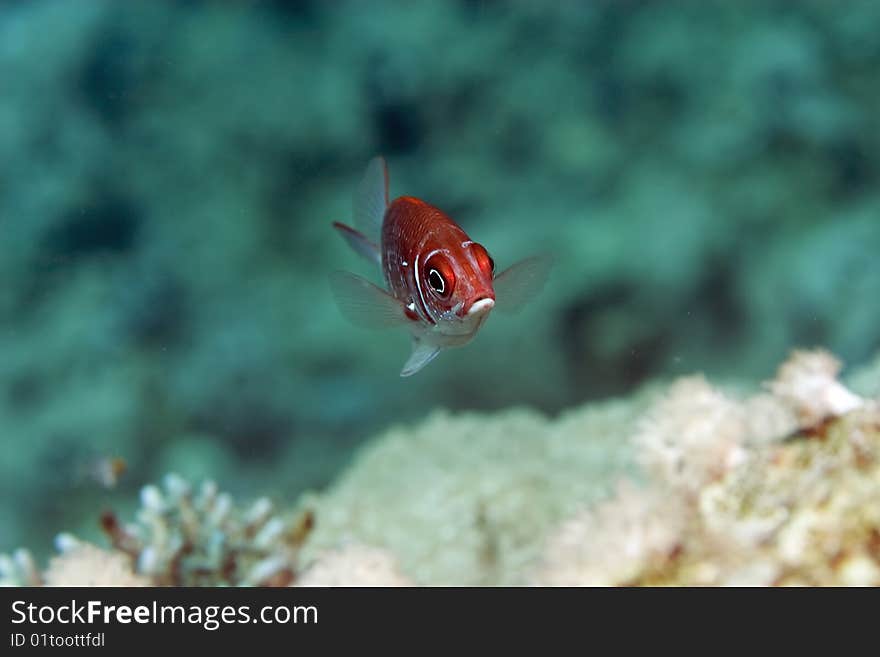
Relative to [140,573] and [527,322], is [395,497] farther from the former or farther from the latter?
[527,322]

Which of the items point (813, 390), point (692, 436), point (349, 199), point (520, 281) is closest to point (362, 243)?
point (520, 281)

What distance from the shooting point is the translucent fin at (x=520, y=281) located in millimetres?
1461

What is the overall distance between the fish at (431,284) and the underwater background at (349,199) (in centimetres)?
322

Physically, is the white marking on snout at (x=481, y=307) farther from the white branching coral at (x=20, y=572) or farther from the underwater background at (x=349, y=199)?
the underwater background at (x=349, y=199)

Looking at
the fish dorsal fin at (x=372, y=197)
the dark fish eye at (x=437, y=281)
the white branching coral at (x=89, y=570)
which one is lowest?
the white branching coral at (x=89, y=570)

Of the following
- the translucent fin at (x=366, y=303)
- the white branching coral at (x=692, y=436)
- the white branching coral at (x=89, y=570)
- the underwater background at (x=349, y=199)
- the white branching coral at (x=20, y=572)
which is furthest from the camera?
the underwater background at (x=349, y=199)

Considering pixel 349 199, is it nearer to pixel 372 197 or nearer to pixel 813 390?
pixel 372 197

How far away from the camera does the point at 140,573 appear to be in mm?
2951

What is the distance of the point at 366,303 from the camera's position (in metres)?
1.48

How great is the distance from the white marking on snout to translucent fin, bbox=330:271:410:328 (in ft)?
0.91

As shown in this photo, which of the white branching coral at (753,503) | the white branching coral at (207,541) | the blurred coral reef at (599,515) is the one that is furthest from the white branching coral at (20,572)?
the white branching coral at (753,503)

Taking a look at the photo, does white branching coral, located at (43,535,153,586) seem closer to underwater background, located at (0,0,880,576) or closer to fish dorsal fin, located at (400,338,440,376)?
fish dorsal fin, located at (400,338,440,376)

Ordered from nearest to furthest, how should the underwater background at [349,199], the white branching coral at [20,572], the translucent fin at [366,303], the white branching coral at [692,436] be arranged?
the translucent fin at [366,303] → the white branching coral at [692,436] → the white branching coral at [20,572] → the underwater background at [349,199]

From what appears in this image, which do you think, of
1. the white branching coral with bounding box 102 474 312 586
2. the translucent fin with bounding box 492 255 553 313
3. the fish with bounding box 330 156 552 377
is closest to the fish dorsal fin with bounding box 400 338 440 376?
the fish with bounding box 330 156 552 377
